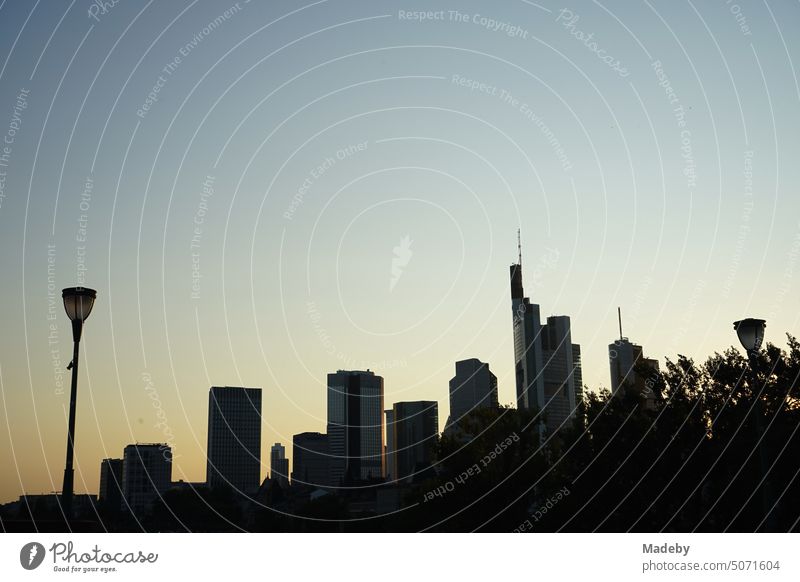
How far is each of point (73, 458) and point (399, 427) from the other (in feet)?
510

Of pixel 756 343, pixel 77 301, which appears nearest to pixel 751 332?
pixel 756 343

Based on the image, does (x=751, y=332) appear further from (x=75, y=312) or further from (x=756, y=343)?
(x=75, y=312)

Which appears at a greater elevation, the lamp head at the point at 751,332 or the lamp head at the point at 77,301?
the lamp head at the point at 77,301

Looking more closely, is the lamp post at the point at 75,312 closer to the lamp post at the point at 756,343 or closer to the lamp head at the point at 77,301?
the lamp head at the point at 77,301

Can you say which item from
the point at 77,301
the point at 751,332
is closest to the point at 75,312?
the point at 77,301

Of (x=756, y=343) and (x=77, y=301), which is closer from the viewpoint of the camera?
(x=77, y=301)

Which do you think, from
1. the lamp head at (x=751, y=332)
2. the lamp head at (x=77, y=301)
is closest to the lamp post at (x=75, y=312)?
the lamp head at (x=77, y=301)

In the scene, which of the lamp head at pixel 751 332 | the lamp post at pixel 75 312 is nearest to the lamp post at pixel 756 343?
the lamp head at pixel 751 332

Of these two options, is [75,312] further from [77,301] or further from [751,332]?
[751,332]

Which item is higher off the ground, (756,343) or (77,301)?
(77,301)

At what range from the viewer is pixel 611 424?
3606 cm

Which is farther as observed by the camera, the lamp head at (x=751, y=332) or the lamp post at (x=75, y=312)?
the lamp head at (x=751, y=332)

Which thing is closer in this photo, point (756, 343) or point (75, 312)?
point (75, 312)
